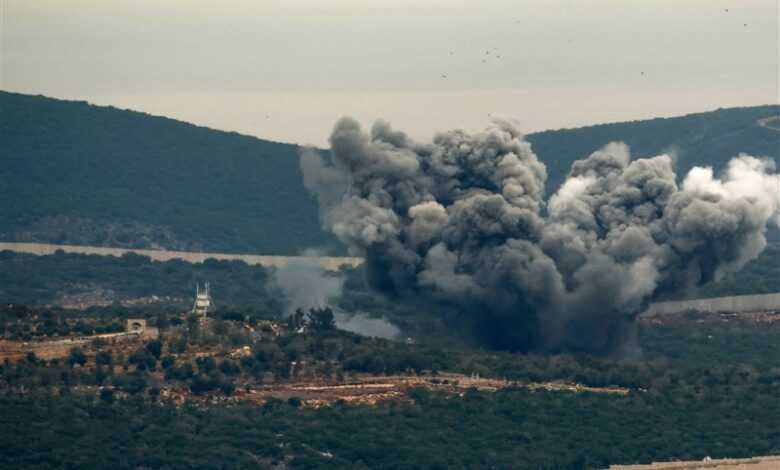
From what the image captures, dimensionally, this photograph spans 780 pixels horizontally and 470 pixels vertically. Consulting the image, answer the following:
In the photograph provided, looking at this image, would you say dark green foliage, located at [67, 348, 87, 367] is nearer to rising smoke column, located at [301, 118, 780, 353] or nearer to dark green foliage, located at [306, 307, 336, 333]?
dark green foliage, located at [306, 307, 336, 333]

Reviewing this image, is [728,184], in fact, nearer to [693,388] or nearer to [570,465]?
[693,388]

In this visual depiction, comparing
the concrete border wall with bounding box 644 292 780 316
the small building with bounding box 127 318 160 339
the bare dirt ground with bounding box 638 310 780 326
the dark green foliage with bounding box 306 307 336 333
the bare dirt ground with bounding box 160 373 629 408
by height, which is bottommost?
the bare dirt ground with bounding box 160 373 629 408

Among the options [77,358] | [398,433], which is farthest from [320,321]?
[398,433]

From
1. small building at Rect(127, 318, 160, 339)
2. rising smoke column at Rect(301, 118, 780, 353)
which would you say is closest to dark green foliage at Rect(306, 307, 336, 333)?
rising smoke column at Rect(301, 118, 780, 353)

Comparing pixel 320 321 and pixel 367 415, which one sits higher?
pixel 320 321

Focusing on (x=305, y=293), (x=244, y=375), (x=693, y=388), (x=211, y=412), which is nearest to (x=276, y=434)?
(x=211, y=412)

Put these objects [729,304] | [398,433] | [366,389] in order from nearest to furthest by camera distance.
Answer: [398,433] → [366,389] → [729,304]

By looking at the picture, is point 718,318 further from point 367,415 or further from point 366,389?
point 367,415
